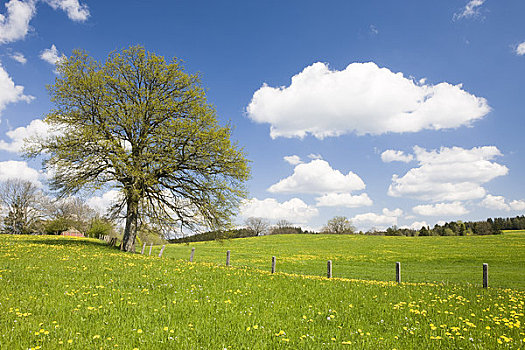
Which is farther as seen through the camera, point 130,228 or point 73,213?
point 73,213

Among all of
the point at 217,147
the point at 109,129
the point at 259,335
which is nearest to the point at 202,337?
the point at 259,335

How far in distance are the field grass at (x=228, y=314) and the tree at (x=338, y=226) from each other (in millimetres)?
107294

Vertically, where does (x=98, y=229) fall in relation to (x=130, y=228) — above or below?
below

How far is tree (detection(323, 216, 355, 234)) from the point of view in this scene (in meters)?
118

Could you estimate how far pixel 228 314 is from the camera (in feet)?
28.2

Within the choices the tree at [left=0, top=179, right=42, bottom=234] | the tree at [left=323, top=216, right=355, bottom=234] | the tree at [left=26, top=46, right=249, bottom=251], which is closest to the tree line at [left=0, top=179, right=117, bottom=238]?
the tree at [left=0, top=179, right=42, bottom=234]

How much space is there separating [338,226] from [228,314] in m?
117

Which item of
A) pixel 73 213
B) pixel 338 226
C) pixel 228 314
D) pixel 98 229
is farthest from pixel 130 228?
pixel 338 226

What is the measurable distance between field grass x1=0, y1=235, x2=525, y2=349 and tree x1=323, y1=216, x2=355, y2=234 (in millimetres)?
107294

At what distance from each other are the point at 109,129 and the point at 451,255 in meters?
42.8

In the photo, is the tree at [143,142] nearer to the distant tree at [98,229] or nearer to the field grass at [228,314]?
the field grass at [228,314]

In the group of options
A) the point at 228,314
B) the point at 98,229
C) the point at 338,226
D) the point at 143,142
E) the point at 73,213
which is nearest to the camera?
the point at 228,314

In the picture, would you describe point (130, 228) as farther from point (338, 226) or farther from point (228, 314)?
point (338, 226)

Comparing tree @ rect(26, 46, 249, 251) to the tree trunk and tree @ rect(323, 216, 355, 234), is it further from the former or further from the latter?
tree @ rect(323, 216, 355, 234)
